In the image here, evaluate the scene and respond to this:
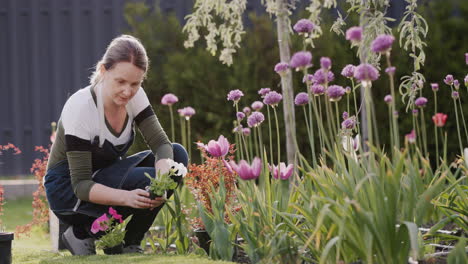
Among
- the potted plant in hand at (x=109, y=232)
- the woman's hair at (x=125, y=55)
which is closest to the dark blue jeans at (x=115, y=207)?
the potted plant in hand at (x=109, y=232)

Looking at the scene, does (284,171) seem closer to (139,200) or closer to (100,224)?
(139,200)

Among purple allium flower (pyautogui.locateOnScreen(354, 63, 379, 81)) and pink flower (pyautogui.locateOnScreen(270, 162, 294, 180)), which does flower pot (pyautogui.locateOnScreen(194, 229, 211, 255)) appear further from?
purple allium flower (pyautogui.locateOnScreen(354, 63, 379, 81))

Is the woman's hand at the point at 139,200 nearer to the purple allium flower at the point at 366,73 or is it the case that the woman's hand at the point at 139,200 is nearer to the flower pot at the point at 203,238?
the flower pot at the point at 203,238

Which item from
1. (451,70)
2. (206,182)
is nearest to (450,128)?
(451,70)

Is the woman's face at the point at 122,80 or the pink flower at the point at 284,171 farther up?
the woman's face at the point at 122,80

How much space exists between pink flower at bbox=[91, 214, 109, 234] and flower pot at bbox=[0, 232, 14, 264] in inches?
13.9

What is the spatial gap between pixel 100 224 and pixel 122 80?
26.5 inches

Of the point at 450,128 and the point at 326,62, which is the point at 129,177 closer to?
the point at 326,62

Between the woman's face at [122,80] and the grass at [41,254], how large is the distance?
735mm

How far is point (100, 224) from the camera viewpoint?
119 inches

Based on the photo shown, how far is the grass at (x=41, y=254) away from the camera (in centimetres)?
273

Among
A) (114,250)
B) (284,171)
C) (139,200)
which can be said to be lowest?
(114,250)

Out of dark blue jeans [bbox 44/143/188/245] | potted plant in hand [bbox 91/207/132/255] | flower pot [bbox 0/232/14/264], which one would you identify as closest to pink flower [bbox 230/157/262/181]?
potted plant in hand [bbox 91/207/132/255]

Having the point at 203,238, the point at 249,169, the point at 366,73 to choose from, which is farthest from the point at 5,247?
the point at 366,73
